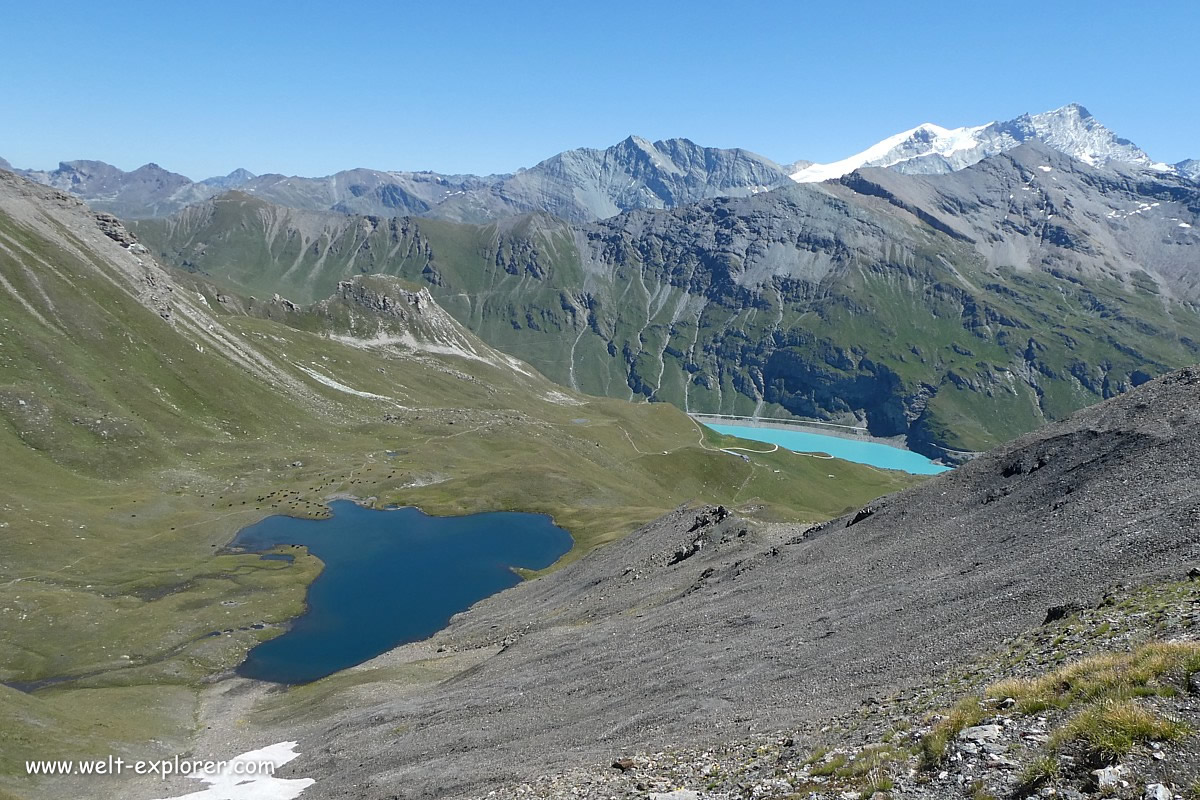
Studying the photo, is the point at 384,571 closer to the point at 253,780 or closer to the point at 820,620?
the point at 253,780

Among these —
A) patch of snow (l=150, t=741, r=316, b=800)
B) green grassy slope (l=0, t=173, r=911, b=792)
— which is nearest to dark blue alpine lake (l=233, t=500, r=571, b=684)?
green grassy slope (l=0, t=173, r=911, b=792)

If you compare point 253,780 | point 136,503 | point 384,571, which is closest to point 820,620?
point 253,780

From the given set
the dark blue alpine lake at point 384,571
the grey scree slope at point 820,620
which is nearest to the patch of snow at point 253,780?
the grey scree slope at point 820,620

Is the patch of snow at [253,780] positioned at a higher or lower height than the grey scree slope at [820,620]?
lower

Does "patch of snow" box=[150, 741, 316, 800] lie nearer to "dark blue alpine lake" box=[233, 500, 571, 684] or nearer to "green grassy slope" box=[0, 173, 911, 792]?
"green grassy slope" box=[0, 173, 911, 792]

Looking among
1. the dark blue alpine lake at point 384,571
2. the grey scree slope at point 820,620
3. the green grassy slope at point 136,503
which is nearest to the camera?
the grey scree slope at point 820,620

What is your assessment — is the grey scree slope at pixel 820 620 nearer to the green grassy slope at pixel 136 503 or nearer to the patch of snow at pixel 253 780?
the patch of snow at pixel 253 780
